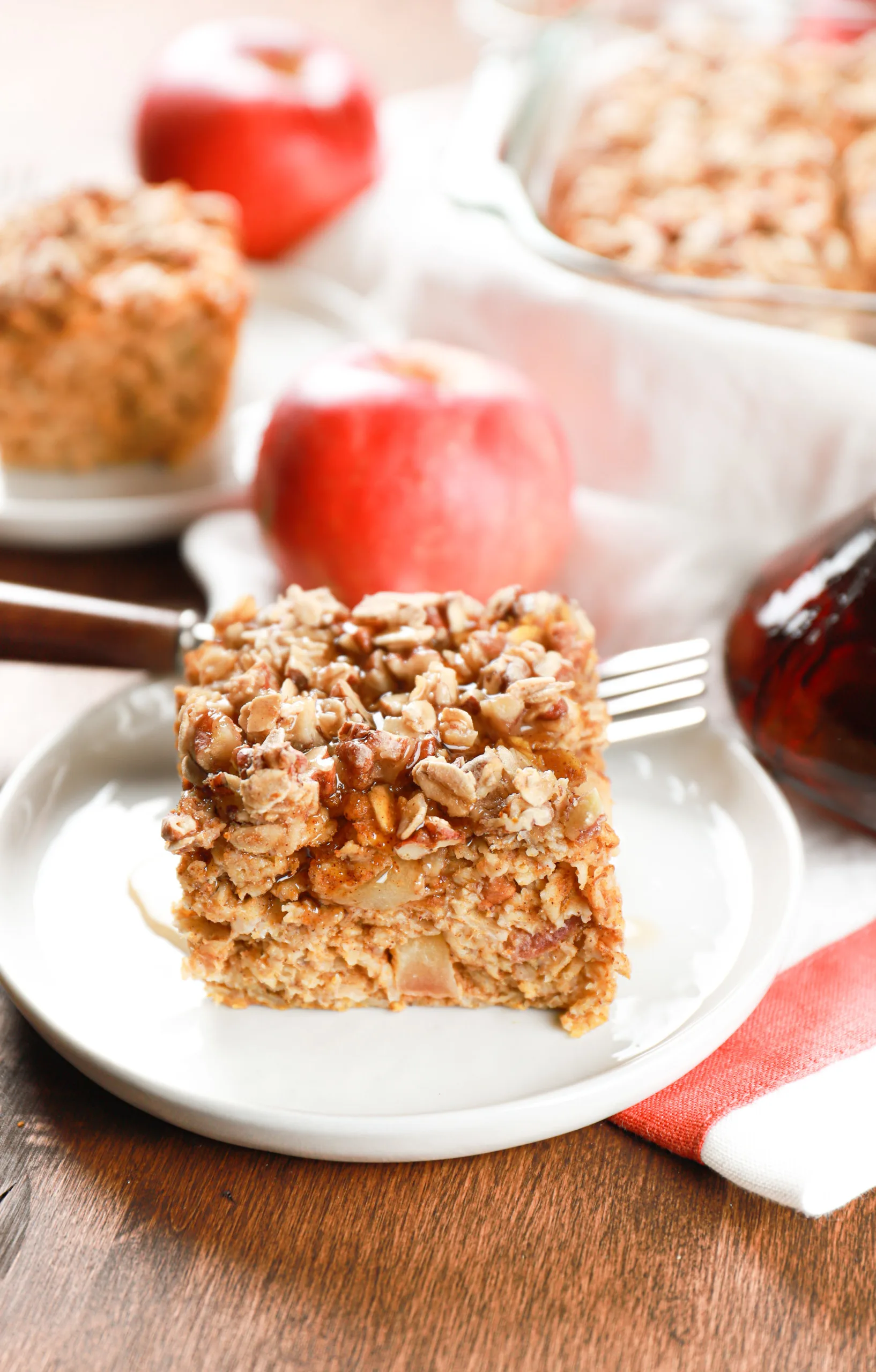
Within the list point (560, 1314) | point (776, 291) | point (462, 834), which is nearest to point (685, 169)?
point (776, 291)

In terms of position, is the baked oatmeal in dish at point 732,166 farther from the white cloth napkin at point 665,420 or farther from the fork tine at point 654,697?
the fork tine at point 654,697

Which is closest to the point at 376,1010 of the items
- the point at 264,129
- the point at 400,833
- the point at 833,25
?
the point at 400,833

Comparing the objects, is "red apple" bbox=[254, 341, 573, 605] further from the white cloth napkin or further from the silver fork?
the silver fork

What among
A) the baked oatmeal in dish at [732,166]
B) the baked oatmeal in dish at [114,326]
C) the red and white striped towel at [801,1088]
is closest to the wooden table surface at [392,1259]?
the red and white striped towel at [801,1088]

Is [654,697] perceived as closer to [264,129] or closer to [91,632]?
[91,632]

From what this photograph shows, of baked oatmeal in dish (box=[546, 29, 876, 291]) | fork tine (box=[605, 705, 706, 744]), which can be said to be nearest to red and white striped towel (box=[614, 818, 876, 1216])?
fork tine (box=[605, 705, 706, 744])
